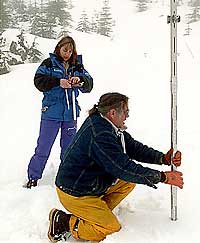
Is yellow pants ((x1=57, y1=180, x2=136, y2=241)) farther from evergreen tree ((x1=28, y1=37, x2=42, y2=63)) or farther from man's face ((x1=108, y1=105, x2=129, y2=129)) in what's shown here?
evergreen tree ((x1=28, y1=37, x2=42, y2=63))

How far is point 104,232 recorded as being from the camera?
10.6 ft

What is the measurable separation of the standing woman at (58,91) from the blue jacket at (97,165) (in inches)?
42.0

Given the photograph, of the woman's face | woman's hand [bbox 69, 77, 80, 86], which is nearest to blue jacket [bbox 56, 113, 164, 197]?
woman's hand [bbox 69, 77, 80, 86]

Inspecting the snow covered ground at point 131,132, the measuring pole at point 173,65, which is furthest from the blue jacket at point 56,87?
the measuring pole at point 173,65

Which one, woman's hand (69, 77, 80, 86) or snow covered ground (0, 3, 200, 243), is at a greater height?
woman's hand (69, 77, 80, 86)

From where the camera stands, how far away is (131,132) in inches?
268

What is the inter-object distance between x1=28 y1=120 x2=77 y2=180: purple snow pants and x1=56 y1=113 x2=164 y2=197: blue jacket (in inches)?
42.1

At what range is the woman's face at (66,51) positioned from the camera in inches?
170

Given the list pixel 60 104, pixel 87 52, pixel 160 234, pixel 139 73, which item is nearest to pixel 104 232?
pixel 160 234

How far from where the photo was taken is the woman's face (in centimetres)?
432

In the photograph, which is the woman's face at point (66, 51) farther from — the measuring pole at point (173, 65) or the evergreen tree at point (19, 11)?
the evergreen tree at point (19, 11)

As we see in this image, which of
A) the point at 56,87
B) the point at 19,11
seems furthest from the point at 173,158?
the point at 19,11

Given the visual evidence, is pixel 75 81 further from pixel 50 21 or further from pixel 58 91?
pixel 50 21

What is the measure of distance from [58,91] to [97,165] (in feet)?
4.21
